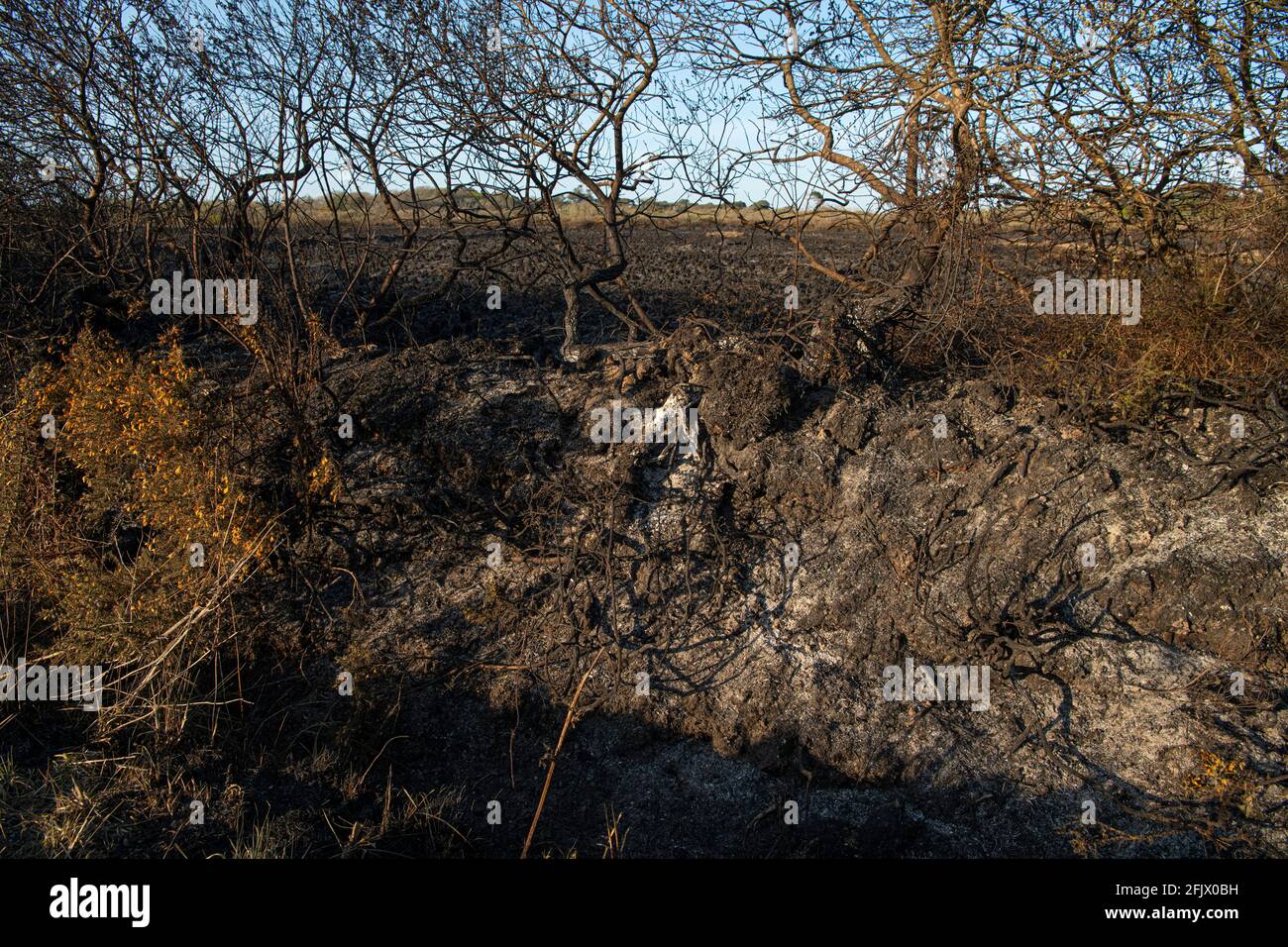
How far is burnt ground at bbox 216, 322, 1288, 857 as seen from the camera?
175 inches

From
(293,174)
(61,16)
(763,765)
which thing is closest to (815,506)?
(763,765)
